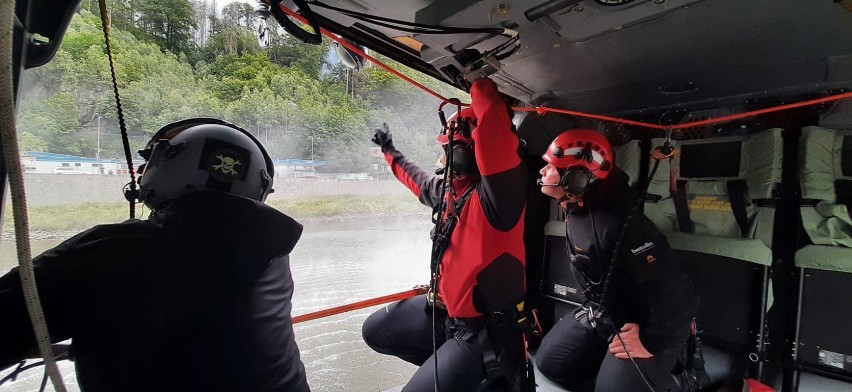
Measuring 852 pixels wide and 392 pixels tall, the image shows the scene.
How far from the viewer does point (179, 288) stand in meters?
0.88

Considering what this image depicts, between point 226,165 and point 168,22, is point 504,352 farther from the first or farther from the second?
point 168,22

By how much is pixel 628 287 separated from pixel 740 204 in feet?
3.11

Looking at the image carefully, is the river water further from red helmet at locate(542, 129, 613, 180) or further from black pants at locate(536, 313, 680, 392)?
red helmet at locate(542, 129, 613, 180)

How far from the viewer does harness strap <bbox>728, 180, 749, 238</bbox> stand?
2205 millimetres

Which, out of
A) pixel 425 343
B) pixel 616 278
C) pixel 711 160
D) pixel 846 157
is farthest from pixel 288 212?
pixel 846 157

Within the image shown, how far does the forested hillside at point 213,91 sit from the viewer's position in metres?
1.63

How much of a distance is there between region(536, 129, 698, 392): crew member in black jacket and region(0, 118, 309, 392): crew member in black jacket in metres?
1.59

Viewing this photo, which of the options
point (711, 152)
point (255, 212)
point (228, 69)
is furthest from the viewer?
point (711, 152)

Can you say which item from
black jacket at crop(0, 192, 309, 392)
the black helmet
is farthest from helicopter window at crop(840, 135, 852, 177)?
the black helmet

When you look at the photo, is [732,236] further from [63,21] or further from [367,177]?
[63,21]

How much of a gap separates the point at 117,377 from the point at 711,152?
304 cm

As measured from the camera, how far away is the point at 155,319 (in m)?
0.86

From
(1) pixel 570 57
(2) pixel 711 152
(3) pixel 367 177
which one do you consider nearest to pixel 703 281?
(2) pixel 711 152

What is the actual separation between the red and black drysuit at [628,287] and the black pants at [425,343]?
0.79m
